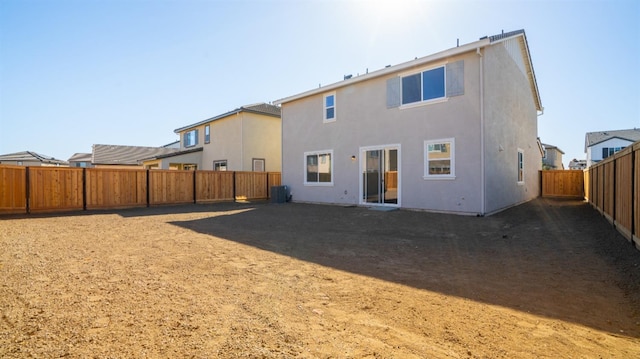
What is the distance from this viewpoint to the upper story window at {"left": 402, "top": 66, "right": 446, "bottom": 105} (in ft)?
35.6

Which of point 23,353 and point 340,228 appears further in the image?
point 340,228

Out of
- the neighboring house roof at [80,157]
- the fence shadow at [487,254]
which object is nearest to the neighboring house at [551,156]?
the fence shadow at [487,254]

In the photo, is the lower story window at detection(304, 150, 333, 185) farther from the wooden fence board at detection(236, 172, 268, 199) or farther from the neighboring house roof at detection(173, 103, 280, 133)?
the neighboring house roof at detection(173, 103, 280, 133)

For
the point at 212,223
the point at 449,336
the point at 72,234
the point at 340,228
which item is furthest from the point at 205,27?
the point at 449,336

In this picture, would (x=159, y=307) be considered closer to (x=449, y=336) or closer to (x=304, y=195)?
(x=449, y=336)

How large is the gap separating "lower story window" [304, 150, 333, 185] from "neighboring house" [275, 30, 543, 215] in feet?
0.16

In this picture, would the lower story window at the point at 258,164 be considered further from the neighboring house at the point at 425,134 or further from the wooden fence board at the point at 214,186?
the neighboring house at the point at 425,134

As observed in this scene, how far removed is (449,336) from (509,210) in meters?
10.8

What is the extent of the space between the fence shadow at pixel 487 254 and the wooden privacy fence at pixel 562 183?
10.2 meters

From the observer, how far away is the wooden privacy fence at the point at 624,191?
5254 millimetres

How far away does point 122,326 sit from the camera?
8.89 ft

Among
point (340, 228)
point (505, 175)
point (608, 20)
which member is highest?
Answer: point (608, 20)

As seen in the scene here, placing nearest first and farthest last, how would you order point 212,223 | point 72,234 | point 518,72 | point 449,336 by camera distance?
point 449,336, point 72,234, point 212,223, point 518,72

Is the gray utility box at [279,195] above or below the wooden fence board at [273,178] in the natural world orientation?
below
